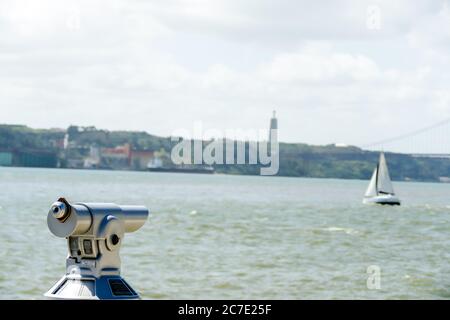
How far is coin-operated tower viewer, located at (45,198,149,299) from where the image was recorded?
5.06m

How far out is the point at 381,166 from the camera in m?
108

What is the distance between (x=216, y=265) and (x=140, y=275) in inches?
290

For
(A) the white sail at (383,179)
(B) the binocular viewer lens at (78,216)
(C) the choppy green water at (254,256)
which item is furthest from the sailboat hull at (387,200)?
(B) the binocular viewer lens at (78,216)

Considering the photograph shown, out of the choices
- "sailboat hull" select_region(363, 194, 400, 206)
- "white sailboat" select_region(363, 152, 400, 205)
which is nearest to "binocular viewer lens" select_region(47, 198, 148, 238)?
"white sailboat" select_region(363, 152, 400, 205)

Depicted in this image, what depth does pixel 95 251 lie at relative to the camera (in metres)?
5.18

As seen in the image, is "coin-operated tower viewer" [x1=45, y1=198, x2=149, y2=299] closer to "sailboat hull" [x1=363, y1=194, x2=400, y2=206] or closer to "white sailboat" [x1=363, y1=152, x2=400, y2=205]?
"white sailboat" [x1=363, y1=152, x2=400, y2=205]

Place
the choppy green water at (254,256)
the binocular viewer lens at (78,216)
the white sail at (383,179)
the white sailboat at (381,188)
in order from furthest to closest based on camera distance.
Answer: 1. the white sailboat at (381,188)
2. the white sail at (383,179)
3. the choppy green water at (254,256)
4. the binocular viewer lens at (78,216)

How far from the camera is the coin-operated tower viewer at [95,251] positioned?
5.06m

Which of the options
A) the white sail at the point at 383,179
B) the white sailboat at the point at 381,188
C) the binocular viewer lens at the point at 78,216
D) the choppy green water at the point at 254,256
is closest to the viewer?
the binocular viewer lens at the point at 78,216

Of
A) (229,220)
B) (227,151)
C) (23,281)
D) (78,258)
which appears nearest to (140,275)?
(23,281)

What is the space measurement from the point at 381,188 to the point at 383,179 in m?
2.80

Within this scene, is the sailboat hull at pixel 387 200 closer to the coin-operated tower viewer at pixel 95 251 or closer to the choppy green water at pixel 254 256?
the choppy green water at pixel 254 256

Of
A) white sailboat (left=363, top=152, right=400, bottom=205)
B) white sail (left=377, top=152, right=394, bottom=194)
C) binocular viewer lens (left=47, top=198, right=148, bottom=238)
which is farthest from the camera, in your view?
white sailboat (left=363, top=152, right=400, bottom=205)

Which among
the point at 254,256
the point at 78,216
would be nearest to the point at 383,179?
the point at 254,256
